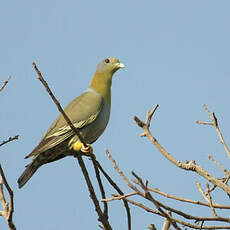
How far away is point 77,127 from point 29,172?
83 centimetres

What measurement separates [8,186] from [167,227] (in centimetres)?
108

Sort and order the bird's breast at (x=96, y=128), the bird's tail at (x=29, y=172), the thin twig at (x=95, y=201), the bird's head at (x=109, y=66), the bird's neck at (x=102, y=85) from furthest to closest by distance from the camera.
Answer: the bird's head at (x=109, y=66) < the bird's neck at (x=102, y=85) < the bird's breast at (x=96, y=128) < the bird's tail at (x=29, y=172) < the thin twig at (x=95, y=201)

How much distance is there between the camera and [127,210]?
10.4ft

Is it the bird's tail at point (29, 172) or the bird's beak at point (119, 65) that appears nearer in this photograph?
the bird's tail at point (29, 172)

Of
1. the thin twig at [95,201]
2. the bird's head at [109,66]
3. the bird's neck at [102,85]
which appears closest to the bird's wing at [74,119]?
the bird's neck at [102,85]

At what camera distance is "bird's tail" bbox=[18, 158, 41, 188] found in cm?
509

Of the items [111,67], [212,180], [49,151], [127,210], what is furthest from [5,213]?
[111,67]

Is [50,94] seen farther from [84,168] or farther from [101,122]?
[101,122]

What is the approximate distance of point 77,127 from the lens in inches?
220

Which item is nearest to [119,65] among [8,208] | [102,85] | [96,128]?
[102,85]

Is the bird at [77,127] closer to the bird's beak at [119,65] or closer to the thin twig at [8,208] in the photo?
the bird's beak at [119,65]

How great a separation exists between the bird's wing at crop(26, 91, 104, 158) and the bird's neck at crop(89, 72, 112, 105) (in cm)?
15

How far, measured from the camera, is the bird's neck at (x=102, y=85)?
633cm

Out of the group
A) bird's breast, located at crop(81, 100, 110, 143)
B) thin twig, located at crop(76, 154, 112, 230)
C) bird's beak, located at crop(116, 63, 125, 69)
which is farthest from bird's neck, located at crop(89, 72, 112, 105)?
thin twig, located at crop(76, 154, 112, 230)
